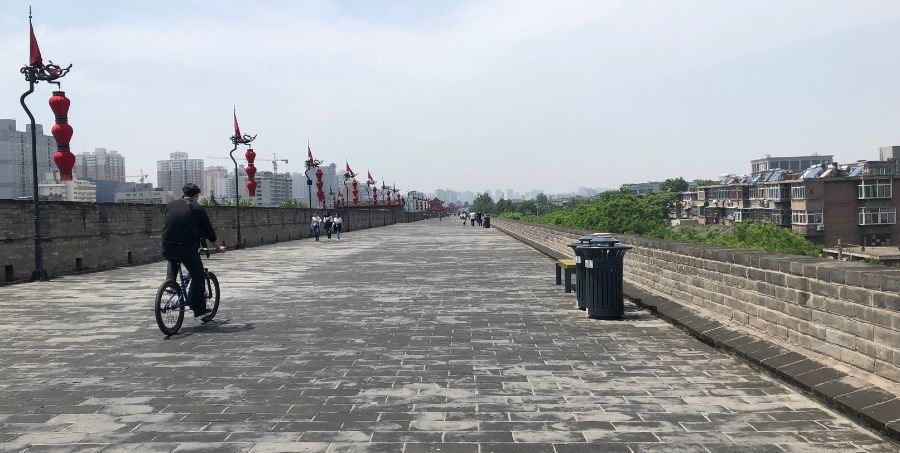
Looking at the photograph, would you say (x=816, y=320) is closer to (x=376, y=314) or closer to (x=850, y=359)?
(x=850, y=359)

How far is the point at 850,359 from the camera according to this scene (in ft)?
17.7

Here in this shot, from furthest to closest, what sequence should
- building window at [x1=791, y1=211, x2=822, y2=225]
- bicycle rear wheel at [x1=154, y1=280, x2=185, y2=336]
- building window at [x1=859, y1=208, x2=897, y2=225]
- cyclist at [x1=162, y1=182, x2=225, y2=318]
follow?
building window at [x1=791, y1=211, x2=822, y2=225] < building window at [x1=859, y1=208, x2=897, y2=225] < cyclist at [x1=162, y1=182, x2=225, y2=318] < bicycle rear wheel at [x1=154, y1=280, x2=185, y2=336]

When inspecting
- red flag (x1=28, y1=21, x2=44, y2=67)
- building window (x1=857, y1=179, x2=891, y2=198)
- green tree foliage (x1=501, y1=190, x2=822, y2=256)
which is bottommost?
green tree foliage (x1=501, y1=190, x2=822, y2=256)

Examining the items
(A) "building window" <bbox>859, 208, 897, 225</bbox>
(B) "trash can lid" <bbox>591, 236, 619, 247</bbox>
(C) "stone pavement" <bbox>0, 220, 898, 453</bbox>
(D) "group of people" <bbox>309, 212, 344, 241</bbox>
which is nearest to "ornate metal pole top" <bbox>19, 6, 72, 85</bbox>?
(C) "stone pavement" <bbox>0, 220, 898, 453</bbox>

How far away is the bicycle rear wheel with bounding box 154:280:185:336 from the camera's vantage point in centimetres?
784

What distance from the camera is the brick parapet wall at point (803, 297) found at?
4984 mm

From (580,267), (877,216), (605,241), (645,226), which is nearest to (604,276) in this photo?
(605,241)

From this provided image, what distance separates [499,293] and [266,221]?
25.6m

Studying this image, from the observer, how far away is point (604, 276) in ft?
29.5

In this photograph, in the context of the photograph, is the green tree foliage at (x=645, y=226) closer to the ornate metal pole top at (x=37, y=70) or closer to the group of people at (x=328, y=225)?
the group of people at (x=328, y=225)

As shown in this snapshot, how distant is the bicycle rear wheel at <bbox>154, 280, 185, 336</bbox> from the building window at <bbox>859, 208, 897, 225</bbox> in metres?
105

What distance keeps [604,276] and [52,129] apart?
1389 cm

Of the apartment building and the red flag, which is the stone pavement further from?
the apartment building

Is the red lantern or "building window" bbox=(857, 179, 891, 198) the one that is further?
"building window" bbox=(857, 179, 891, 198)
